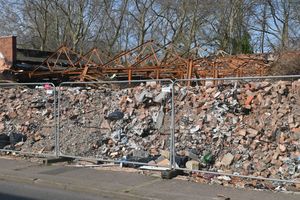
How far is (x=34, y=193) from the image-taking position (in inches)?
367

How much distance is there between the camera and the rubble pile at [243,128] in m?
10.0

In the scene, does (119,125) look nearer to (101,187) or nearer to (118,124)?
(118,124)

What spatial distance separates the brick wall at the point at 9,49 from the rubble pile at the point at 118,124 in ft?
41.3

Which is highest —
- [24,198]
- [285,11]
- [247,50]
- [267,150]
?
[285,11]

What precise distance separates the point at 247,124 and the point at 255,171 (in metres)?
1.35

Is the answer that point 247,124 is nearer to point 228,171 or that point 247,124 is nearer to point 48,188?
point 228,171

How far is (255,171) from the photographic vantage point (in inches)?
392

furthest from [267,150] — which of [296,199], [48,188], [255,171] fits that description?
[48,188]

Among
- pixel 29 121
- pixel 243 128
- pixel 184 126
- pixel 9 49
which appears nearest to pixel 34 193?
pixel 184 126

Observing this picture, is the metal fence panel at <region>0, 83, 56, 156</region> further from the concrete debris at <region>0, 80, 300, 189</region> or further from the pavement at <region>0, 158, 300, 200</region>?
the pavement at <region>0, 158, 300, 200</region>

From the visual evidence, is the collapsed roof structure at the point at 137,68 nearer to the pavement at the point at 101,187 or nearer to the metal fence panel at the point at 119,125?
the metal fence panel at the point at 119,125

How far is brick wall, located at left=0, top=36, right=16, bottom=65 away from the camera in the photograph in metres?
26.4

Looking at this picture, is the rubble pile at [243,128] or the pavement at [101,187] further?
the rubble pile at [243,128]

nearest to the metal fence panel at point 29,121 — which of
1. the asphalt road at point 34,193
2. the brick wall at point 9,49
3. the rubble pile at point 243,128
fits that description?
the asphalt road at point 34,193
